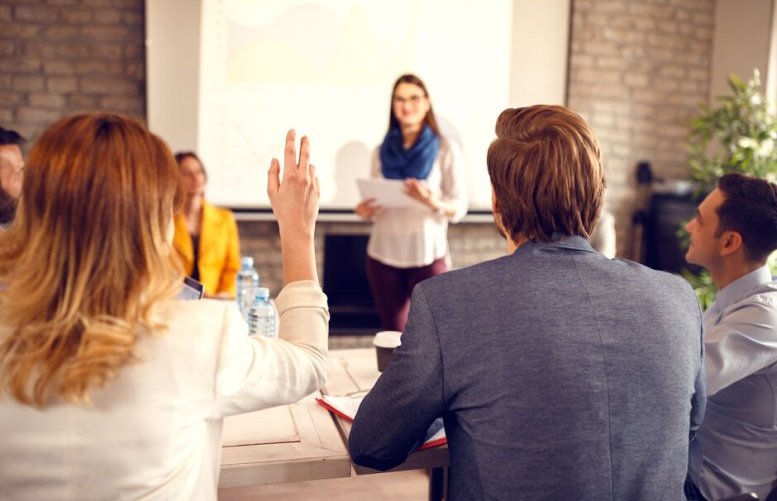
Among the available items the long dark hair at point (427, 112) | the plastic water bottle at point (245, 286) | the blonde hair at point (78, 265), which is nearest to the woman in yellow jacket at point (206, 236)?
the plastic water bottle at point (245, 286)

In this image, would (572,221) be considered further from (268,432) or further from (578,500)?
(268,432)

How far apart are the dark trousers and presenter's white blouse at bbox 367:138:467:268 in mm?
36

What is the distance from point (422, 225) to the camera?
124 inches

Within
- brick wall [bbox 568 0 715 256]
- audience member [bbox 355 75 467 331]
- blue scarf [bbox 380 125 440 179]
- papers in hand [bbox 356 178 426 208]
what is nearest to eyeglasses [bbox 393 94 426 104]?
audience member [bbox 355 75 467 331]

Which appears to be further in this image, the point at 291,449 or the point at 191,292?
the point at 191,292

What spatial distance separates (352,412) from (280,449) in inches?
8.6

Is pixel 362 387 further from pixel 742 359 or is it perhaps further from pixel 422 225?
pixel 422 225

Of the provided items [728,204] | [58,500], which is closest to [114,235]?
[58,500]

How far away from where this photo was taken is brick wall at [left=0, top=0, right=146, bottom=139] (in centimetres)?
365

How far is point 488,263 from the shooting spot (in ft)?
3.75

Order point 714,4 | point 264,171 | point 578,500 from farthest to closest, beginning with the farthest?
1. point 714,4
2. point 264,171
3. point 578,500

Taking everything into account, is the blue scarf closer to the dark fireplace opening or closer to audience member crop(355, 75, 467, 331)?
audience member crop(355, 75, 467, 331)

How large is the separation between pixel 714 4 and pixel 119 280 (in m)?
4.71

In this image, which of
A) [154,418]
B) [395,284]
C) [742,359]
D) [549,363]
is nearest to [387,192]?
[395,284]
